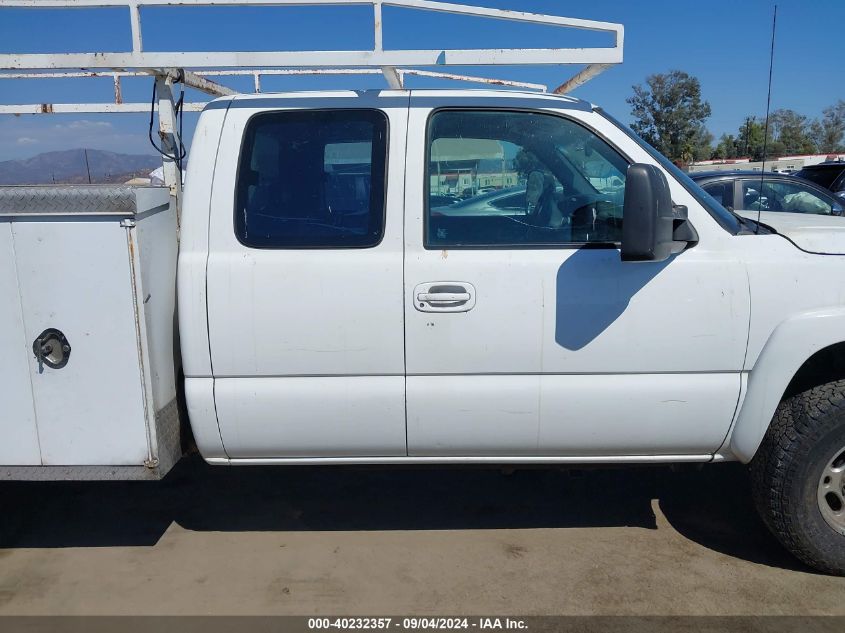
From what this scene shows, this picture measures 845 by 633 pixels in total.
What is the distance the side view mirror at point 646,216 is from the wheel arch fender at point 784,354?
0.62 m

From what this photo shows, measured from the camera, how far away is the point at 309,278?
2.90 metres

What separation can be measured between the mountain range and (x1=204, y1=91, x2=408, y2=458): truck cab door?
50.6 inches

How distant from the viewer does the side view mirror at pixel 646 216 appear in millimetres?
2678

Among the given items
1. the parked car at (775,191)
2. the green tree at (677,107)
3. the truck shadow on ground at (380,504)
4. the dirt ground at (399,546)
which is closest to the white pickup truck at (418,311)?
the dirt ground at (399,546)

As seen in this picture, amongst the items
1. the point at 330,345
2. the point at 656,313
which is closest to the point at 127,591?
the point at 330,345

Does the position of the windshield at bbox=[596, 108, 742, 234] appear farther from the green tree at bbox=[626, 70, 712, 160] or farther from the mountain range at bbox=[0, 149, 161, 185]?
the green tree at bbox=[626, 70, 712, 160]

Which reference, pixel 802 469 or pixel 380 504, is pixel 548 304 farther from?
pixel 380 504

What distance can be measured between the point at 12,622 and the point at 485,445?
2.11m

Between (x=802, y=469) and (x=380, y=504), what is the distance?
208 cm

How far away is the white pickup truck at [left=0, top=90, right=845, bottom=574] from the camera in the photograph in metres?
2.89

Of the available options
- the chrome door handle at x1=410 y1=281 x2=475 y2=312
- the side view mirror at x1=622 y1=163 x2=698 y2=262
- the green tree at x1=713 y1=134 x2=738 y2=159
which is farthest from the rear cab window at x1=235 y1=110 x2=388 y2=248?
the green tree at x1=713 y1=134 x2=738 y2=159

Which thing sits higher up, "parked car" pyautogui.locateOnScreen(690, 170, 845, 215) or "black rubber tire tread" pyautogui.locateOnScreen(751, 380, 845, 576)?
"parked car" pyautogui.locateOnScreen(690, 170, 845, 215)

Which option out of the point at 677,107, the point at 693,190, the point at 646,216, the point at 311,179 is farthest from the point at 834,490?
the point at 677,107

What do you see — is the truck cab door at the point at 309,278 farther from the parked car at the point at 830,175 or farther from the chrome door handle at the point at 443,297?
the parked car at the point at 830,175
